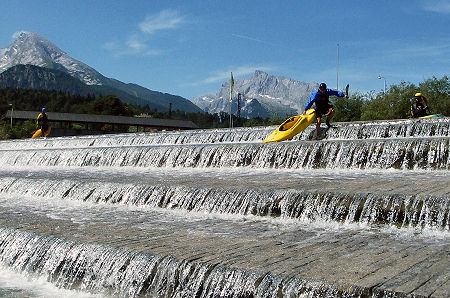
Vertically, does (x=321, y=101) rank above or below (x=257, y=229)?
above

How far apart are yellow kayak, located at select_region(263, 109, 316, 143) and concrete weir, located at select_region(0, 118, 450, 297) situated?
3.26 m

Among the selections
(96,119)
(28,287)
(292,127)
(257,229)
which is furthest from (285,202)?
(96,119)

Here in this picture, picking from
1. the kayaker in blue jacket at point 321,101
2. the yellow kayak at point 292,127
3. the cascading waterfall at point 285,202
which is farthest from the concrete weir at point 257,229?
the kayaker in blue jacket at point 321,101

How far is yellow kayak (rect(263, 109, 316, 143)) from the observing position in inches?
633

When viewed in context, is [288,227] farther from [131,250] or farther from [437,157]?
[437,157]

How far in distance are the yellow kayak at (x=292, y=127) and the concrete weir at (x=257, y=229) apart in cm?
326

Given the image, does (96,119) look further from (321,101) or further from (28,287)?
(28,287)

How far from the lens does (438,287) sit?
381 centimetres

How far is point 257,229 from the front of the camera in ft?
22.2

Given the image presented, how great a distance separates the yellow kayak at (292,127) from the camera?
16.1 m

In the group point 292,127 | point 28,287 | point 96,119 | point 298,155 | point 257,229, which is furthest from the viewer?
point 96,119

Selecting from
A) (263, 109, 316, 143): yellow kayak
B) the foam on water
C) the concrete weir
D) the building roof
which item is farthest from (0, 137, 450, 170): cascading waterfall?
the building roof

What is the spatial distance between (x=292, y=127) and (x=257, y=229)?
9807 millimetres

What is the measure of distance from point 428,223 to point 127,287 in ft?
11.4
